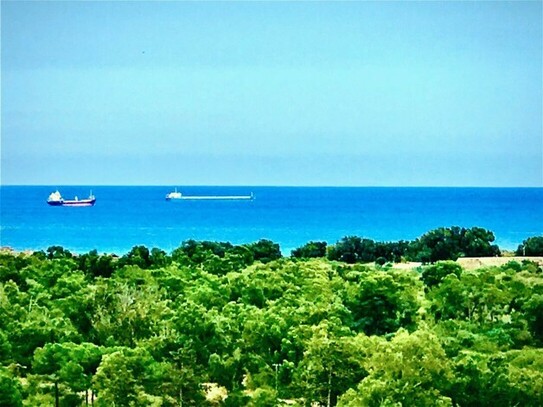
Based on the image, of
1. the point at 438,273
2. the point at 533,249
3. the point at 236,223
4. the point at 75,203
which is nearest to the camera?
the point at 438,273

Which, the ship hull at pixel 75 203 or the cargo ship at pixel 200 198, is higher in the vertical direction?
the cargo ship at pixel 200 198

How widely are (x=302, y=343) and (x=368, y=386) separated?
4.09 metres

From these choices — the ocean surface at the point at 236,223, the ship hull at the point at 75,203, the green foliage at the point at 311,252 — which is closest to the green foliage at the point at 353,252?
the green foliage at the point at 311,252

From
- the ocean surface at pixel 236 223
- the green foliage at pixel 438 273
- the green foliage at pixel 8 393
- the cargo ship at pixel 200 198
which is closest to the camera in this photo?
the green foliage at pixel 8 393

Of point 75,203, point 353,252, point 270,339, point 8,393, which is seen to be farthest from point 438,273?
point 75,203

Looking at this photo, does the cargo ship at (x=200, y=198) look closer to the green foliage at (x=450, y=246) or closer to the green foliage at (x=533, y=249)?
the green foliage at (x=450, y=246)

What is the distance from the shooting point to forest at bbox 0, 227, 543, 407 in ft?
50.7

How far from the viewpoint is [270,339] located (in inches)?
748

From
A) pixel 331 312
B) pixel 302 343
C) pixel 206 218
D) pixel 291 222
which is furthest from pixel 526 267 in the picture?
pixel 206 218

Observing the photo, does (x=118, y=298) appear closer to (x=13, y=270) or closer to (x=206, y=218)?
(x=13, y=270)

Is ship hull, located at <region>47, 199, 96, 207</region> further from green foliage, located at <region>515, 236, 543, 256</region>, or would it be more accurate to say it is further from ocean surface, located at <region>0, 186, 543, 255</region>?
green foliage, located at <region>515, 236, 543, 256</region>

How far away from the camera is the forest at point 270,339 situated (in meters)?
15.4

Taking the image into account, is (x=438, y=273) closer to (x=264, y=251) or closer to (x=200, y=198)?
(x=264, y=251)

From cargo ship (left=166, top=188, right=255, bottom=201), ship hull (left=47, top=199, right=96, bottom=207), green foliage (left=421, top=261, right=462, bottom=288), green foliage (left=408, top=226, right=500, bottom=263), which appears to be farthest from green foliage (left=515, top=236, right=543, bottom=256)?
cargo ship (left=166, top=188, right=255, bottom=201)
